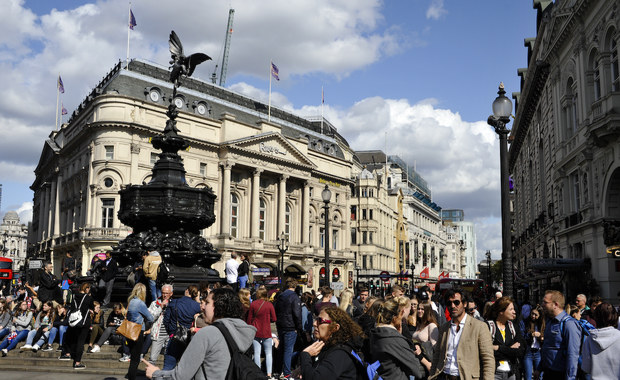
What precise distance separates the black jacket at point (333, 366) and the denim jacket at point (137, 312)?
200 inches

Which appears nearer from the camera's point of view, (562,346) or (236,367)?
(236,367)

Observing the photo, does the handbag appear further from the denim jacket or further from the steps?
the steps

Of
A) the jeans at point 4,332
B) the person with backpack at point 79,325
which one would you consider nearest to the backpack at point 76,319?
the person with backpack at point 79,325

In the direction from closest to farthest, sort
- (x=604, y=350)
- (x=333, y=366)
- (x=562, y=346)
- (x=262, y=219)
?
(x=333, y=366) → (x=604, y=350) → (x=562, y=346) → (x=262, y=219)

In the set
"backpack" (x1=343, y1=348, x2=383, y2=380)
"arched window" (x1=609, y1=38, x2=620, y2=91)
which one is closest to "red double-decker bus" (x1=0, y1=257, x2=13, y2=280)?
"arched window" (x1=609, y1=38, x2=620, y2=91)

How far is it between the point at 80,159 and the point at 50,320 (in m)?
50.1

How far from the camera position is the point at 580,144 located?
29000 millimetres

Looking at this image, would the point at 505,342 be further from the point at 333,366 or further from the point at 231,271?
the point at 231,271

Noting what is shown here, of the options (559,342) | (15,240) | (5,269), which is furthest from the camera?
(15,240)

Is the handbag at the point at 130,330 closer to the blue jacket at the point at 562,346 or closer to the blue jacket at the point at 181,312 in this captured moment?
the blue jacket at the point at 181,312

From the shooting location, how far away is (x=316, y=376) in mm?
4586

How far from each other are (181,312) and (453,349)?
4.00 meters

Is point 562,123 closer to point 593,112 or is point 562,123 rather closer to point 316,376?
point 593,112

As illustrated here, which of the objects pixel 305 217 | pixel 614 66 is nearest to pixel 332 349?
pixel 614 66
